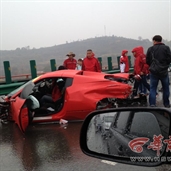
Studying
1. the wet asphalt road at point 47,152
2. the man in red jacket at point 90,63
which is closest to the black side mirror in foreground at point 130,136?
the wet asphalt road at point 47,152

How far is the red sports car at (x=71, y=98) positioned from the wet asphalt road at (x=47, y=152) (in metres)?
0.27

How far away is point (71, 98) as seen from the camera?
218 inches

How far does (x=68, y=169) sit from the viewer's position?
3.51 meters

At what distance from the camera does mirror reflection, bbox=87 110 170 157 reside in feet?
5.27

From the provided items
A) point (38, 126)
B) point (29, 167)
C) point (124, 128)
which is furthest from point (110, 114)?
point (38, 126)

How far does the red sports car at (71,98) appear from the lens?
554cm

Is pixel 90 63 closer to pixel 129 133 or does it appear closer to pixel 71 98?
pixel 71 98

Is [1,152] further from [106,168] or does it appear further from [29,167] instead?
[106,168]

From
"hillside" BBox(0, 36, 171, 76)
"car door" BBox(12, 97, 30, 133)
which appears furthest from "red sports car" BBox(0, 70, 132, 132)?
"hillside" BBox(0, 36, 171, 76)

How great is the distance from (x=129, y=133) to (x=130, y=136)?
5 cm

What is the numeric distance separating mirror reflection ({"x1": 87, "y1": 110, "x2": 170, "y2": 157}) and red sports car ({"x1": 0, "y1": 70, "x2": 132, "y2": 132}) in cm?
326

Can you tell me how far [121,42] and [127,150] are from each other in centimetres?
4992

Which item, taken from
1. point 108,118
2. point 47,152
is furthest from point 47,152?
point 108,118

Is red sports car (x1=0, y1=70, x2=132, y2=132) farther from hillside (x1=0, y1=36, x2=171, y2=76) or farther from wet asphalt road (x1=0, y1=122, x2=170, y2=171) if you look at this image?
hillside (x1=0, y1=36, x2=171, y2=76)
